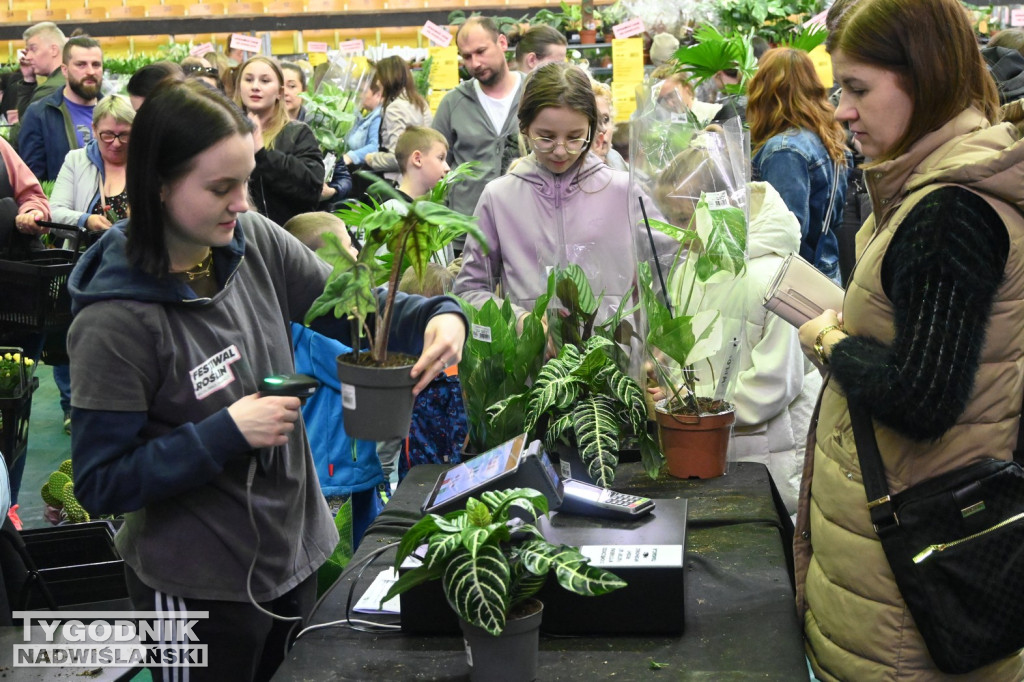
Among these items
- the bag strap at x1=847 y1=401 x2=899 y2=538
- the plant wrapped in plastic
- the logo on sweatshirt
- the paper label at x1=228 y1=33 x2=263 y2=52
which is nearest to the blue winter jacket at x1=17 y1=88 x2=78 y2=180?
the paper label at x1=228 y1=33 x2=263 y2=52

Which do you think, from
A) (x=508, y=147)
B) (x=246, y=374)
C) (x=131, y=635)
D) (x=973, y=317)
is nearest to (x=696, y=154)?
(x=973, y=317)

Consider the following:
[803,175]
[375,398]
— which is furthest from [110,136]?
[375,398]

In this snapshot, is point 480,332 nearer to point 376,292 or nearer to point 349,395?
point 376,292

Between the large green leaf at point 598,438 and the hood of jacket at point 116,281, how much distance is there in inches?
33.3

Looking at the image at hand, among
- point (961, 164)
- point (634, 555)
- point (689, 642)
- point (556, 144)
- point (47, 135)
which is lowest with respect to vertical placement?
point (689, 642)

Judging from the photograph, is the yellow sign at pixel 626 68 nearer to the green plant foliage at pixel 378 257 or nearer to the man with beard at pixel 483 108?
the man with beard at pixel 483 108

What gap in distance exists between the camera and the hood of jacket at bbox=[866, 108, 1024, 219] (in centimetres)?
144

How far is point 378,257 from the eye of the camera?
5.43 feet

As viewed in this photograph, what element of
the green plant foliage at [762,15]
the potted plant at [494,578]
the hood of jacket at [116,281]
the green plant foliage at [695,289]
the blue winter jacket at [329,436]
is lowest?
the blue winter jacket at [329,436]

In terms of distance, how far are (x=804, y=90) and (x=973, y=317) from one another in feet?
8.65

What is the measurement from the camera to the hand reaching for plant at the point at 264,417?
1.53 meters

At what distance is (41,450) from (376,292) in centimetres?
373

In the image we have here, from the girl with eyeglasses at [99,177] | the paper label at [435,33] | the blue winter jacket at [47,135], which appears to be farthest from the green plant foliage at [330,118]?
the girl with eyeglasses at [99,177]

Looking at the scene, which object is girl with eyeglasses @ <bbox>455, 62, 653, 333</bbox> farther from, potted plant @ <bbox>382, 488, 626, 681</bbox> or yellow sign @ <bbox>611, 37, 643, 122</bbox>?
yellow sign @ <bbox>611, 37, 643, 122</bbox>
